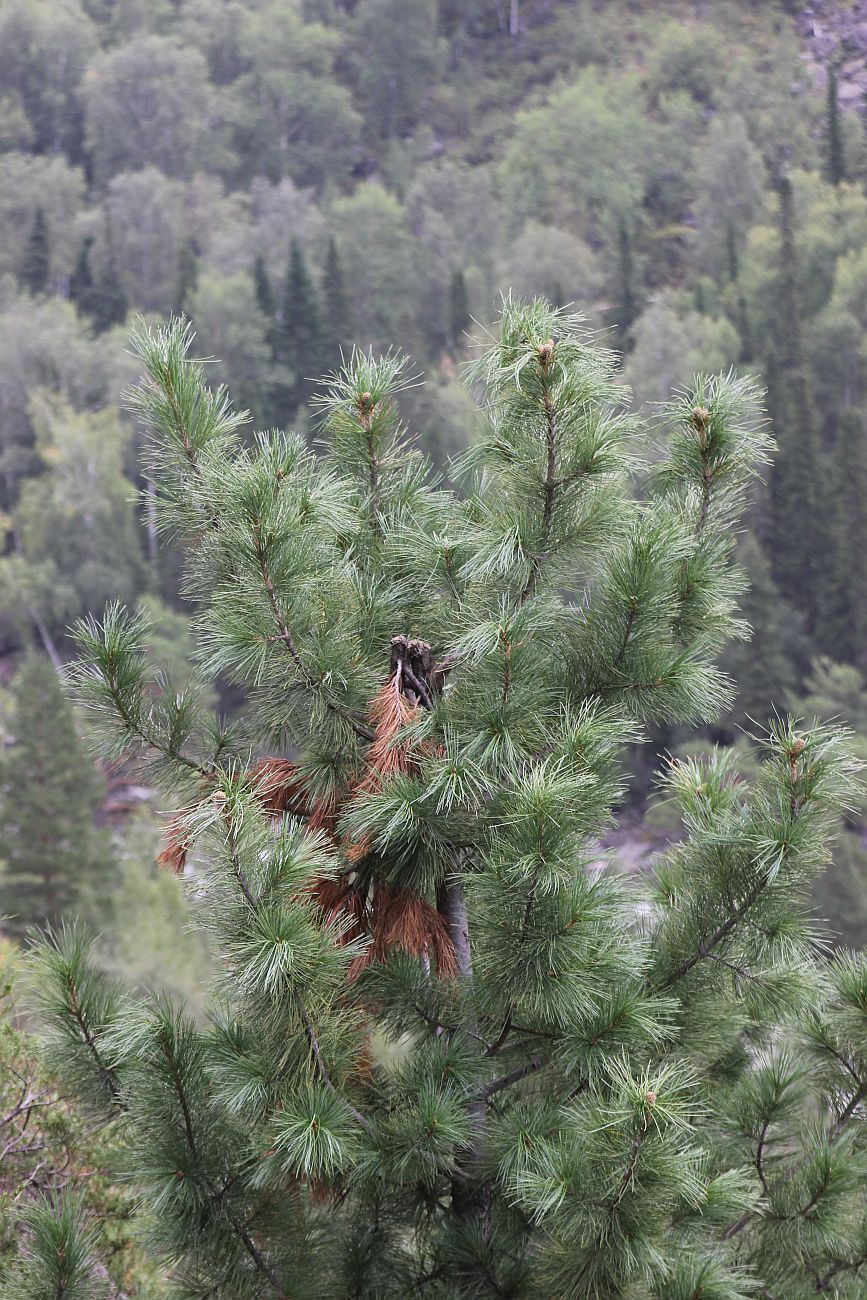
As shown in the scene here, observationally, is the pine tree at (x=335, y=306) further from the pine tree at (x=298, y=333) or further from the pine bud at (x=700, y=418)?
the pine bud at (x=700, y=418)

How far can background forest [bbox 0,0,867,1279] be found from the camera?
121 feet

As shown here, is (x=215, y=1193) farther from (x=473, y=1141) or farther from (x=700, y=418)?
(x=700, y=418)

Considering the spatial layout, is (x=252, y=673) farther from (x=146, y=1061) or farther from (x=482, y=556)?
(x=146, y=1061)

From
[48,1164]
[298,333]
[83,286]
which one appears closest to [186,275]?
[83,286]

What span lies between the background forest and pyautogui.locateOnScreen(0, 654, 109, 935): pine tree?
72 mm

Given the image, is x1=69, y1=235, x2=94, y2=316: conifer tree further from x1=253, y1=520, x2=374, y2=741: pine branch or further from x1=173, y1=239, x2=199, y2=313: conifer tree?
x1=253, y1=520, x2=374, y2=741: pine branch

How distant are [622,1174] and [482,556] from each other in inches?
58.6

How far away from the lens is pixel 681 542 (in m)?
3.62

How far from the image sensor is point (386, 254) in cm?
6675

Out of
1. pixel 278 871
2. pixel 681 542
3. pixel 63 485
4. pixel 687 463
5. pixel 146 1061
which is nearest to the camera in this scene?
pixel 278 871

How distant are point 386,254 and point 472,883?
66.4m

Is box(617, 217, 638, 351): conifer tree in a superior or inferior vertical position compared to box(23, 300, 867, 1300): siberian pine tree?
inferior

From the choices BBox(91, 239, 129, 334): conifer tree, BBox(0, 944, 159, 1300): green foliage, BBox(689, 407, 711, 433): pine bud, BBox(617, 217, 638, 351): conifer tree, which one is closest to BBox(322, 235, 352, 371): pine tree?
BBox(91, 239, 129, 334): conifer tree

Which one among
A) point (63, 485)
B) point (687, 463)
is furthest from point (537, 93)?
point (687, 463)
